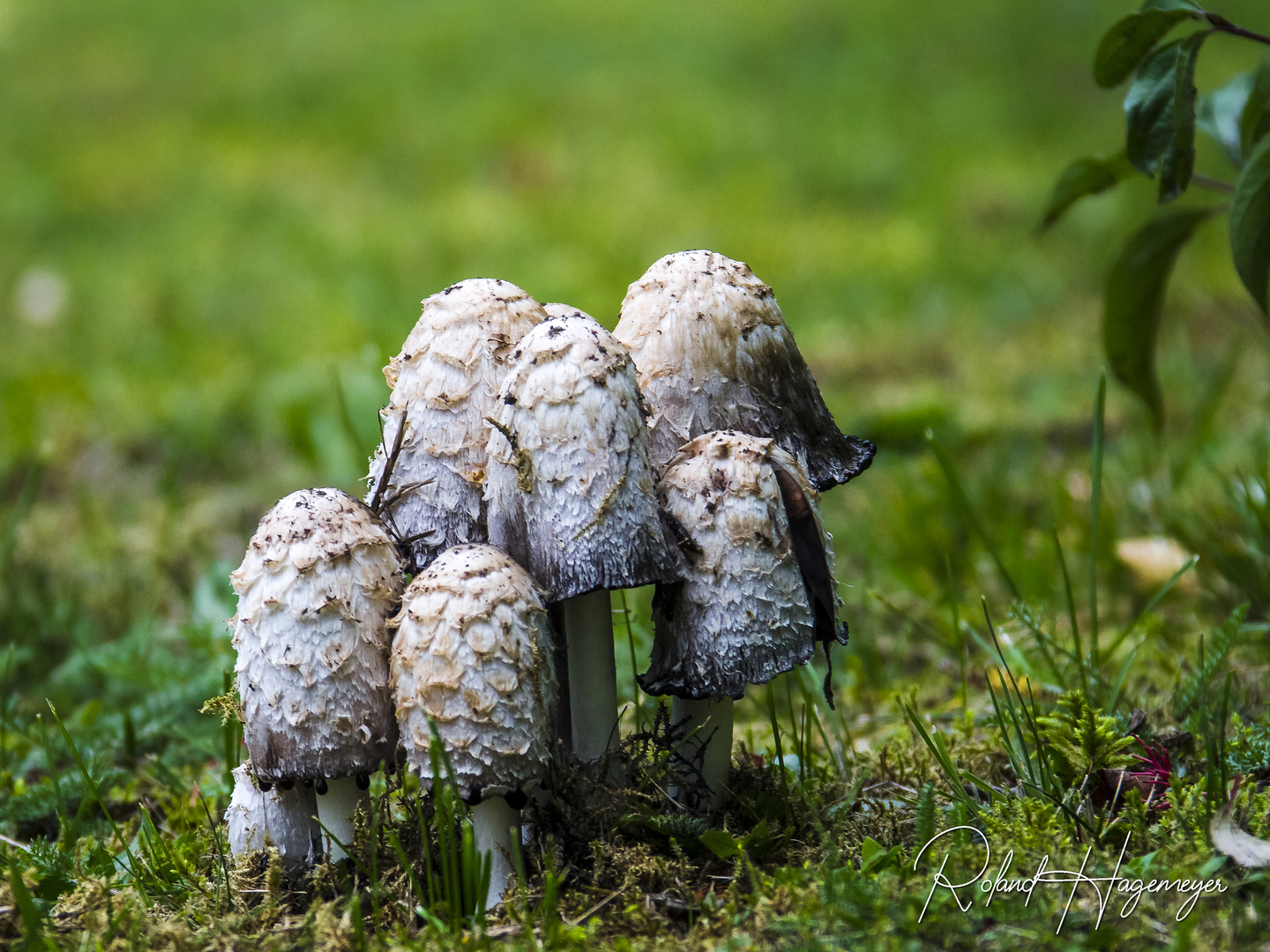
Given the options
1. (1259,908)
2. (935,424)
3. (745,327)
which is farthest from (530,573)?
(935,424)

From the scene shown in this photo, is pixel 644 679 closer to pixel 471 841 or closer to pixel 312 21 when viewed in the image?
pixel 471 841

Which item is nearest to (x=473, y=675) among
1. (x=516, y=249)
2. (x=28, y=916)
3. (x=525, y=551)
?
(x=525, y=551)

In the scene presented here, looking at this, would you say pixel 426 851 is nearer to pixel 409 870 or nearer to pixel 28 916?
pixel 409 870

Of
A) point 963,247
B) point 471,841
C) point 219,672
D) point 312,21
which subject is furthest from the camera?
point 312,21

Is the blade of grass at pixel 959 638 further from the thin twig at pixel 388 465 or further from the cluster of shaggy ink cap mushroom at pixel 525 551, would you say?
the thin twig at pixel 388 465

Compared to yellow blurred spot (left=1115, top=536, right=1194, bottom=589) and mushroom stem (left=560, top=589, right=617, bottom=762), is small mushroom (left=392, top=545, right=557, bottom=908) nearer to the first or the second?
mushroom stem (left=560, top=589, right=617, bottom=762)
